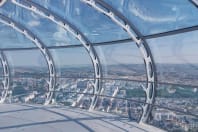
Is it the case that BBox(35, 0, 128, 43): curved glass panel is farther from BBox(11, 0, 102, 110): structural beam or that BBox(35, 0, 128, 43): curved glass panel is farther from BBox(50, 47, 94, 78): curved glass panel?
BBox(50, 47, 94, 78): curved glass panel

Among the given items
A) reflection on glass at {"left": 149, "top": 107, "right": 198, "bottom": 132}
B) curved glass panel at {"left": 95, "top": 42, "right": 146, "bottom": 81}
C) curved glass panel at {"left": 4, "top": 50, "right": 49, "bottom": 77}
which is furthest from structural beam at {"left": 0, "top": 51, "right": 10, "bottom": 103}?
reflection on glass at {"left": 149, "top": 107, "right": 198, "bottom": 132}

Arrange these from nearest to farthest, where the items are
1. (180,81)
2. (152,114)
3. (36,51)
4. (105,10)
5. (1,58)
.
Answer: (105,10), (152,114), (180,81), (36,51), (1,58)

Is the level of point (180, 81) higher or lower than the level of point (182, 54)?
lower

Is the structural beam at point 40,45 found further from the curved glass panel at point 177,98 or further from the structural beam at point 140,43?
the curved glass panel at point 177,98

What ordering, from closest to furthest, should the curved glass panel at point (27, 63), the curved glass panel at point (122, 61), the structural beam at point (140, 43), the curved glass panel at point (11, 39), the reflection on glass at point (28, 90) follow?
the structural beam at point (140, 43) → the curved glass panel at point (122, 61) → the curved glass panel at point (11, 39) → the curved glass panel at point (27, 63) → the reflection on glass at point (28, 90)

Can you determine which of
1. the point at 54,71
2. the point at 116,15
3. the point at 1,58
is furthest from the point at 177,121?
the point at 1,58

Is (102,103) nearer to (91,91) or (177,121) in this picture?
(91,91)

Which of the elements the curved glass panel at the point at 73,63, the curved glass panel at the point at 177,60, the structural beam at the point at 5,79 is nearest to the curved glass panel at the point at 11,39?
the structural beam at the point at 5,79
